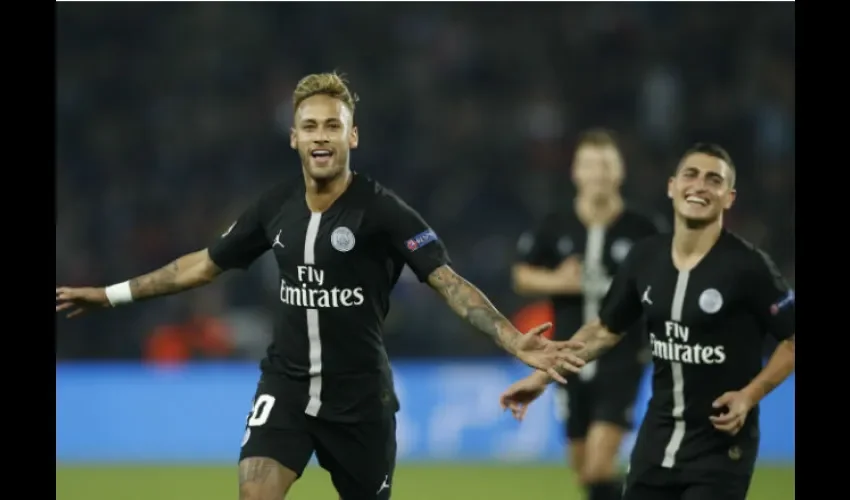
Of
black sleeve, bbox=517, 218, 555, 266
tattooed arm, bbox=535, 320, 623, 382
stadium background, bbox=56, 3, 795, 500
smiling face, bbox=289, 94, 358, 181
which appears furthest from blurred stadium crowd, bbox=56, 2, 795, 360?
smiling face, bbox=289, 94, 358, 181

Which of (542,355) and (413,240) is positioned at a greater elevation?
(413,240)

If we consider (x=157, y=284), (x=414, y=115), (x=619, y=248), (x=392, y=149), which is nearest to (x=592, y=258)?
(x=619, y=248)

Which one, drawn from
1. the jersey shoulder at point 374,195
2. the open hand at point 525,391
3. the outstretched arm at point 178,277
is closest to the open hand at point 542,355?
the open hand at point 525,391

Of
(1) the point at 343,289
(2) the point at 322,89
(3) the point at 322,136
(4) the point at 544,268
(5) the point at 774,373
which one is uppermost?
(2) the point at 322,89

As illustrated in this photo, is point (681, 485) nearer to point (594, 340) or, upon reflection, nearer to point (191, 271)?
point (594, 340)

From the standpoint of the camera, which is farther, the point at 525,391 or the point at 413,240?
the point at 525,391

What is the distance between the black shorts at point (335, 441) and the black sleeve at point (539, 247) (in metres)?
2.87

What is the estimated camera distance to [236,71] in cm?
1750

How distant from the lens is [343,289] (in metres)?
5.84

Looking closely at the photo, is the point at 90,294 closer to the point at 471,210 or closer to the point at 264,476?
the point at 264,476

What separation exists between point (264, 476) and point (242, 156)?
1123 centimetres

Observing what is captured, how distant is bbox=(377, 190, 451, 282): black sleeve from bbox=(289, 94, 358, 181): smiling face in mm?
268

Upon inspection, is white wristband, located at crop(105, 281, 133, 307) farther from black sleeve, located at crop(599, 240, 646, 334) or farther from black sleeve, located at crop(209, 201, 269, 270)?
black sleeve, located at crop(599, 240, 646, 334)

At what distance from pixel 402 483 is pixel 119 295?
520 centimetres
